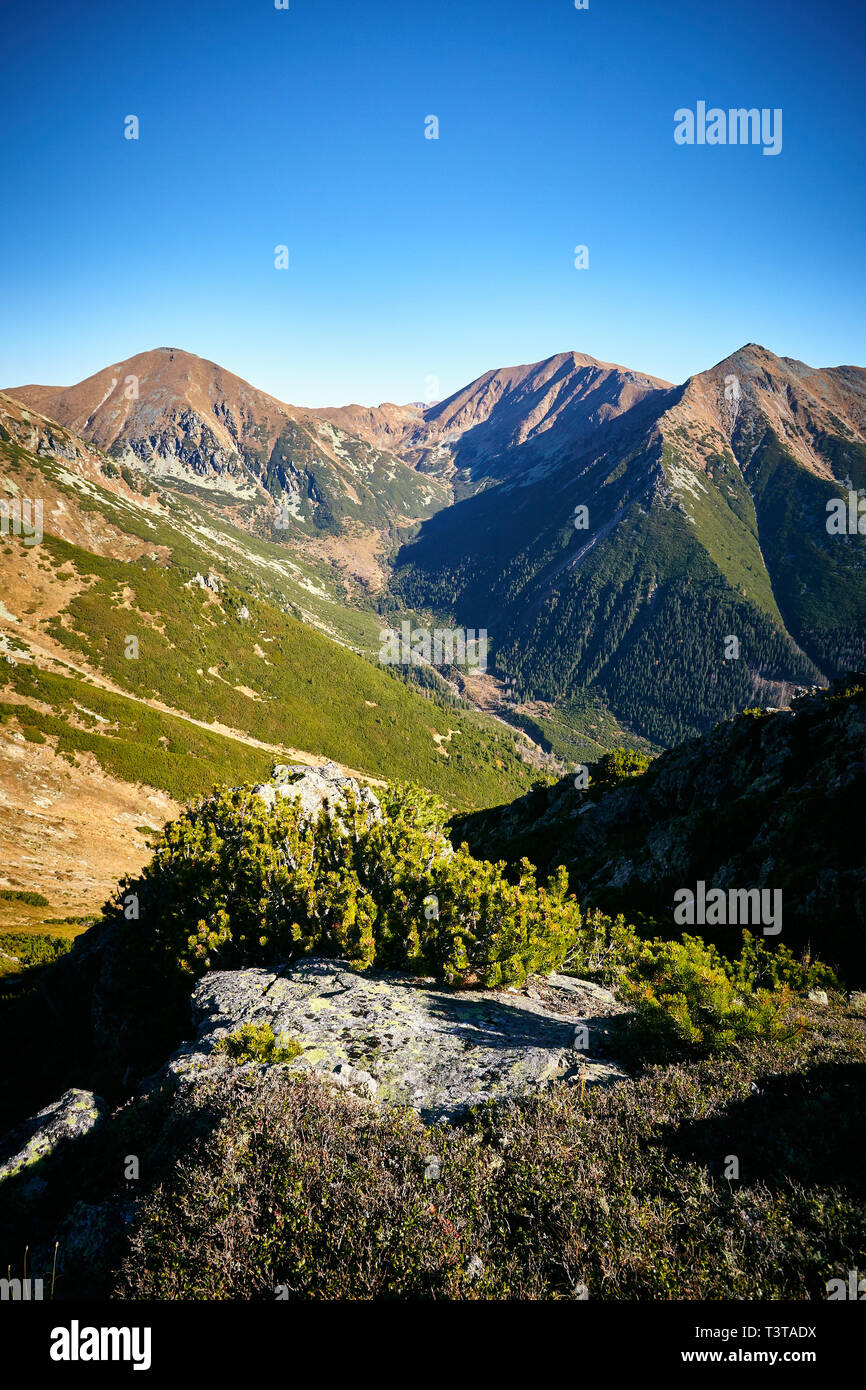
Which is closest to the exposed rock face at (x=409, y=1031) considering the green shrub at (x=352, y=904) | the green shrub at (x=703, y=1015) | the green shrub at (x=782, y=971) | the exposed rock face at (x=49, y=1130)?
the green shrub at (x=352, y=904)

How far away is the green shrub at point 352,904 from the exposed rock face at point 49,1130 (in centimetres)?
415

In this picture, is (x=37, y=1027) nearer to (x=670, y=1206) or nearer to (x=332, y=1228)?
(x=332, y=1228)

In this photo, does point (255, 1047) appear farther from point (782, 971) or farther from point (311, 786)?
point (311, 786)

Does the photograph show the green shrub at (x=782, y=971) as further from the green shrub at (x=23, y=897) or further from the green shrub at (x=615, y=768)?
the green shrub at (x=23, y=897)

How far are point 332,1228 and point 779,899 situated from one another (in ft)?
69.4

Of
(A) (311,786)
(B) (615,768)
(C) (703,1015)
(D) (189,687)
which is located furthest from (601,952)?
(D) (189,687)

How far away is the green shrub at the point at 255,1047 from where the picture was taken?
923 cm

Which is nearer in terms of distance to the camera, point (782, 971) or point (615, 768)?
point (782, 971)

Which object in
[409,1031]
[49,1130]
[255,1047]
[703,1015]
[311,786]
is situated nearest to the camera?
[255,1047]

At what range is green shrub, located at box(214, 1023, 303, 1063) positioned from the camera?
9.23 meters

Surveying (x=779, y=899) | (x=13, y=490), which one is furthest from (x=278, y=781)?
(x=13, y=490)

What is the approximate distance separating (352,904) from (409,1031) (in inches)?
126

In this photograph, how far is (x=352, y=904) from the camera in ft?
43.7
